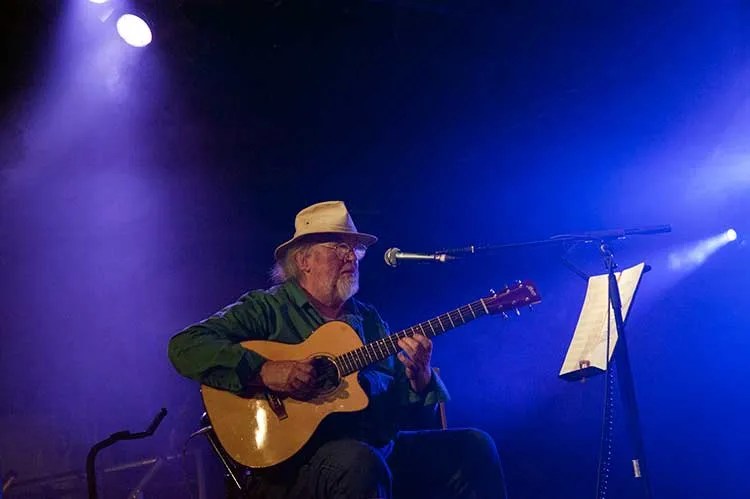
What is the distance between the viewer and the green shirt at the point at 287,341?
310 centimetres

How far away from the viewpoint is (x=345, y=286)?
12.2 feet

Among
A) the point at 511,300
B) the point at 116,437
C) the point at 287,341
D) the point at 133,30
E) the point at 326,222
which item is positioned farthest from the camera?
the point at 133,30

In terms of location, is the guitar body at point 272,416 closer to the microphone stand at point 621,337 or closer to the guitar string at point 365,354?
the guitar string at point 365,354

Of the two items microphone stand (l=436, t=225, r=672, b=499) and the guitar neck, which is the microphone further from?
the guitar neck

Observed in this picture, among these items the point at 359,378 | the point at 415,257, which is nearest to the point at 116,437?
the point at 359,378

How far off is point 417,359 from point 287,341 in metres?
0.62

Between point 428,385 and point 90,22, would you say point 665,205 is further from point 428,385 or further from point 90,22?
point 90,22

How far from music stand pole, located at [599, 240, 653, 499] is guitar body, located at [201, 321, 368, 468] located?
1116mm

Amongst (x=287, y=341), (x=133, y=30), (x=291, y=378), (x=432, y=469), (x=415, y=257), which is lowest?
(x=432, y=469)

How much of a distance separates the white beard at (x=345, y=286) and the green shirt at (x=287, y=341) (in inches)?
2.3

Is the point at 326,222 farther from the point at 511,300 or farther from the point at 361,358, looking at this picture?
the point at 511,300

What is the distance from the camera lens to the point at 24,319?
5.28m

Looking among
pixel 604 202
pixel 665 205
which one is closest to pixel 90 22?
pixel 604 202

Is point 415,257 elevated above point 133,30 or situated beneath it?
situated beneath
